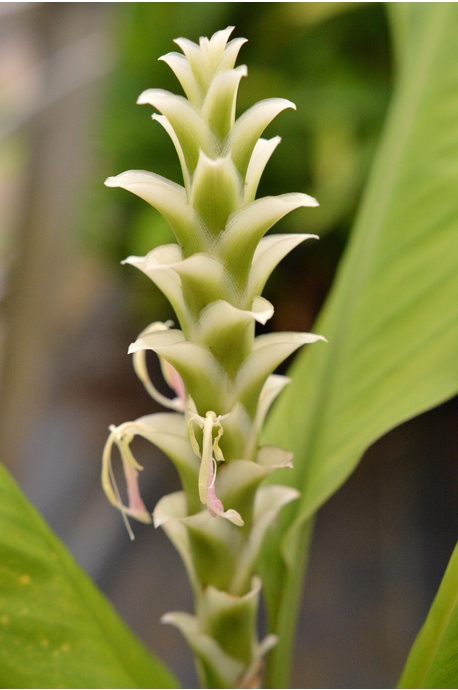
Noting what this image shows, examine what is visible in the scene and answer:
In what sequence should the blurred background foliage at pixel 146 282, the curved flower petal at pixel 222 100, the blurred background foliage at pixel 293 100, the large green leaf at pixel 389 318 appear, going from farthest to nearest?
the blurred background foliage at pixel 293 100 < the blurred background foliage at pixel 146 282 < the large green leaf at pixel 389 318 < the curved flower petal at pixel 222 100

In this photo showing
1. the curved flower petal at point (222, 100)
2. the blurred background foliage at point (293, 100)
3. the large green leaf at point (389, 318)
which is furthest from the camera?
the blurred background foliage at point (293, 100)

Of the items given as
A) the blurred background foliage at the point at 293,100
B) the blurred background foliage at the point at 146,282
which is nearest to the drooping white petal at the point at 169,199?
the blurred background foliage at the point at 146,282

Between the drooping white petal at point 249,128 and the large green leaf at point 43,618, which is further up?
the drooping white petal at point 249,128

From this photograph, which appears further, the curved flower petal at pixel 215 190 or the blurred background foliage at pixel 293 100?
the blurred background foliage at pixel 293 100

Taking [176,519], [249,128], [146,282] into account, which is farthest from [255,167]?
[146,282]

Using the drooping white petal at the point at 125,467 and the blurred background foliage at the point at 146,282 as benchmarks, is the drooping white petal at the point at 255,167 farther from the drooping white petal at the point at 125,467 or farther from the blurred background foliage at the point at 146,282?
the blurred background foliage at the point at 146,282

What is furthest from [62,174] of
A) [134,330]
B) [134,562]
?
[134,562]
